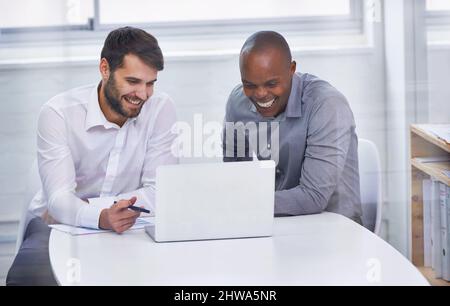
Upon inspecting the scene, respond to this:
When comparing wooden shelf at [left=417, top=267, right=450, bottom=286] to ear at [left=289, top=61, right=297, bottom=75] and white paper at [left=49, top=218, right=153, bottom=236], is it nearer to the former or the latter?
ear at [left=289, top=61, right=297, bottom=75]

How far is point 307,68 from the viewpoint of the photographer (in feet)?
7.55

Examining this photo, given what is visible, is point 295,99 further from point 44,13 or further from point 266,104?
point 44,13

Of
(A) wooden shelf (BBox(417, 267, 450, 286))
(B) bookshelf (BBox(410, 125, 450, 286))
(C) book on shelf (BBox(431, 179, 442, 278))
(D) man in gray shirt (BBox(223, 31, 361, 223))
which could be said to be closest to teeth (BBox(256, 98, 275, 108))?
(D) man in gray shirt (BBox(223, 31, 361, 223))

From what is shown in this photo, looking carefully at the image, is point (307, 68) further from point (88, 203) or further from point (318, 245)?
point (88, 203)

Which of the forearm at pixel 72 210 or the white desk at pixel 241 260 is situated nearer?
the white desk at pixel 241 260

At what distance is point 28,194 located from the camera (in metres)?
2.35

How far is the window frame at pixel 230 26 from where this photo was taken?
2.26m

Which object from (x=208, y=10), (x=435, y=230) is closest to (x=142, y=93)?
(x=208, y=10)

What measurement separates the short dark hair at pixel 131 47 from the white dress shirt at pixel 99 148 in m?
0.10

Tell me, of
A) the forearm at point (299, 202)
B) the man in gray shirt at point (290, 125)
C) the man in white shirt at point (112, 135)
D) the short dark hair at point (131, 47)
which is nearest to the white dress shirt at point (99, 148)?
the man in white shirt at point (112, 135)

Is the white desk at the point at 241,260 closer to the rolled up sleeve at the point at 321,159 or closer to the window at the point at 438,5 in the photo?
the rolled up sleeve at the point at 321,159

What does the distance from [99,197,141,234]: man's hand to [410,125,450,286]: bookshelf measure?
0.86m

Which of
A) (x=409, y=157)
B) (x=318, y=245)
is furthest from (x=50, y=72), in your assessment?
(x=409, y=157)
